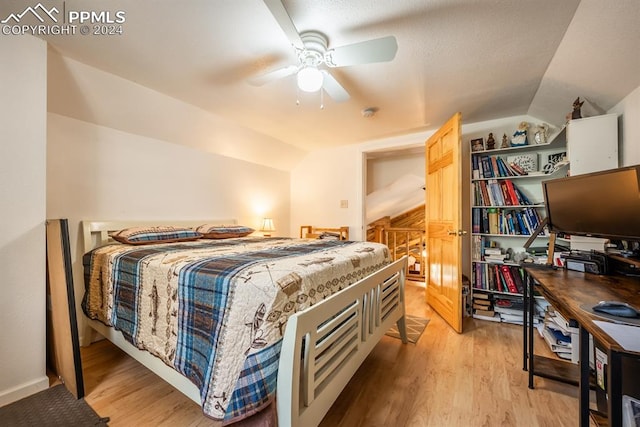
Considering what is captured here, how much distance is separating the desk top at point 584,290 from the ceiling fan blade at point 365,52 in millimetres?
1469

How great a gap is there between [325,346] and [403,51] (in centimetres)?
196

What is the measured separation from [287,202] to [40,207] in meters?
3.26

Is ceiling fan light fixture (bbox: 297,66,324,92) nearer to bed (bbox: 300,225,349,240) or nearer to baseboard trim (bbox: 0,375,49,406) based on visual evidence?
bed (bbox: 300,225,349,240)

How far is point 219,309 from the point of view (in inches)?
45.7

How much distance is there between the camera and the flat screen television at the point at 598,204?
1.30 metres

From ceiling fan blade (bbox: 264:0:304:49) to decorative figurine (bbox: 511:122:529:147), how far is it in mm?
2530

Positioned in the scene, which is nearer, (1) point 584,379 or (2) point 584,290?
(1) point 584,379

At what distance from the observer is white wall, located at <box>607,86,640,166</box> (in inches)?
68.7

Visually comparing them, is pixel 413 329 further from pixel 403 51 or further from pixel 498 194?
pixel 403 51

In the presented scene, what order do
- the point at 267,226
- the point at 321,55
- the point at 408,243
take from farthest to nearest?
the point at 408,243
the point at 267,226
the point at 321,55

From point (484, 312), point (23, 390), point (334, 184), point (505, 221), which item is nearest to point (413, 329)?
point (484, 312)

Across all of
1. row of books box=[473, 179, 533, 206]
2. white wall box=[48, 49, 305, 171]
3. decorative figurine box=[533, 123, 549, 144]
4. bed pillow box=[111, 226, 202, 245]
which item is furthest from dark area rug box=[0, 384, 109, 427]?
decorative figurine box=[533, 123, 549, 144]

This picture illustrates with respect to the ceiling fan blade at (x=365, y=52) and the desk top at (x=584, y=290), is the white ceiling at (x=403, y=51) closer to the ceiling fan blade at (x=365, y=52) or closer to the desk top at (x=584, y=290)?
the ceiling fan blade at (x=365, y=52)

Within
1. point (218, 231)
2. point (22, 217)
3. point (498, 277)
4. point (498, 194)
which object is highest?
point (498, 194)
